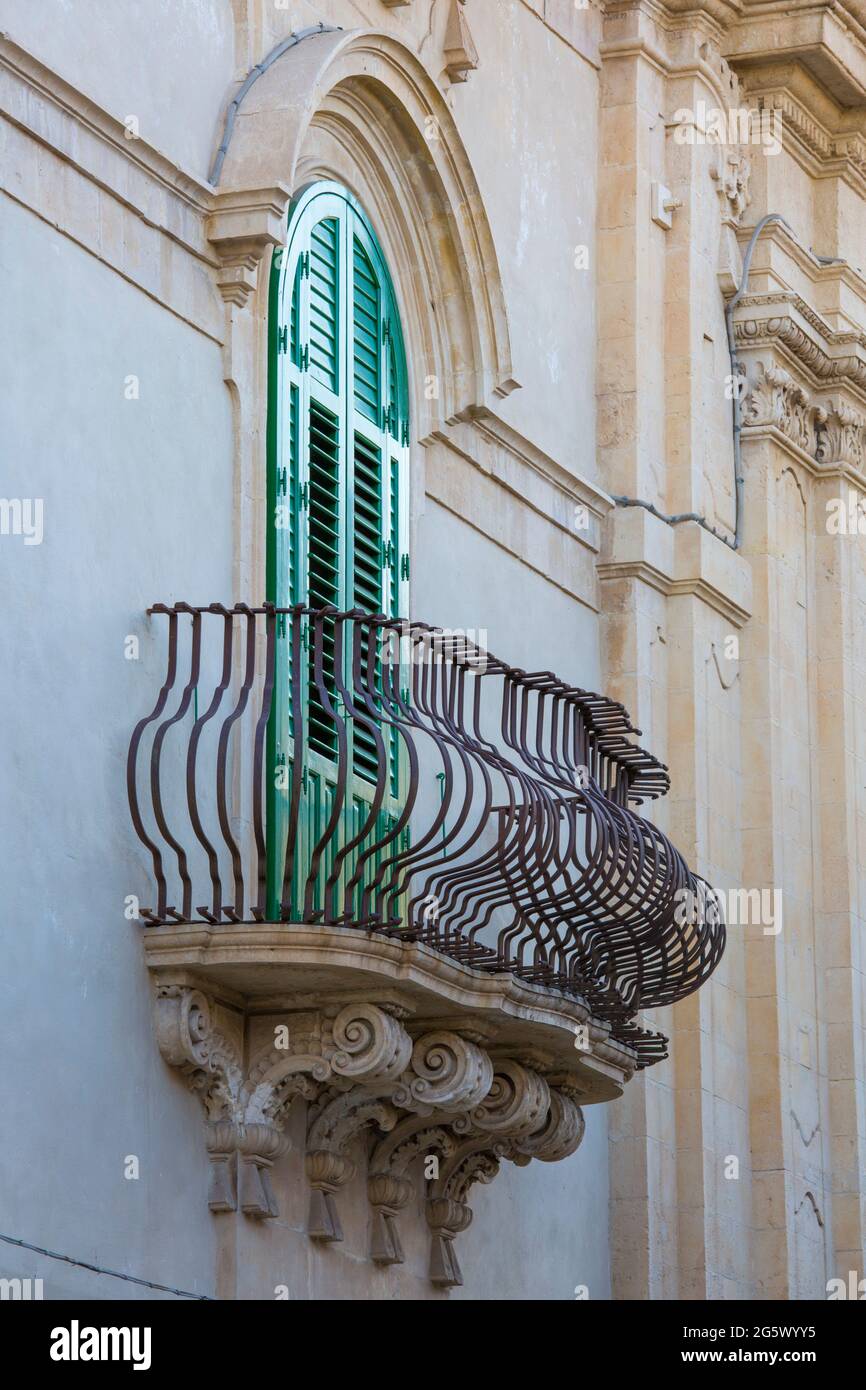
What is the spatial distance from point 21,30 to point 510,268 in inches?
158

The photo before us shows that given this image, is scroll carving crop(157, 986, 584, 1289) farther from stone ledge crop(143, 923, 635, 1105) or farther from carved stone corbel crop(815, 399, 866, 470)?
carved stone corbel crop(815, 399, 866, 470)

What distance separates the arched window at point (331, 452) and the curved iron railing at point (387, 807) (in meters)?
0.04

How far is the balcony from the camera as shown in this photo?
10.7m

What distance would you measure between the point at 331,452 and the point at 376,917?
2225 millimetres

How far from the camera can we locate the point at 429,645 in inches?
450

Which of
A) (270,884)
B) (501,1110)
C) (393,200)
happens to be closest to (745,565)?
(393,200)

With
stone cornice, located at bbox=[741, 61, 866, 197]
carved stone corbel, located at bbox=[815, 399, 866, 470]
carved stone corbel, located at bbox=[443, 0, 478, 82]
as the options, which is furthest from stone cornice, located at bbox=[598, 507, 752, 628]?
stone cornice, located at bbox=[741, 61, 866, 197]

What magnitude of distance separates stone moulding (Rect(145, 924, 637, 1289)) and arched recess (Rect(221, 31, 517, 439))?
2.64 meters

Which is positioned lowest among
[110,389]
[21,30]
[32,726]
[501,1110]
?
[501,1110]

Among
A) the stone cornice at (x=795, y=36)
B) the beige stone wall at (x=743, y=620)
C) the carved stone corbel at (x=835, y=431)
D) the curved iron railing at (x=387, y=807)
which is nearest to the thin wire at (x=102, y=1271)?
the curved iron railing at (x=387, y=807)

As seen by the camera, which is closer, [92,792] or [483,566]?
[92,792]

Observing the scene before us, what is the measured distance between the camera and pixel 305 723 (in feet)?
37.9

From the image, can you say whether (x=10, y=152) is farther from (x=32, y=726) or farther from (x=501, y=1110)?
(x=501, y=1110)

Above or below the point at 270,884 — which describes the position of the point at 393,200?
above
